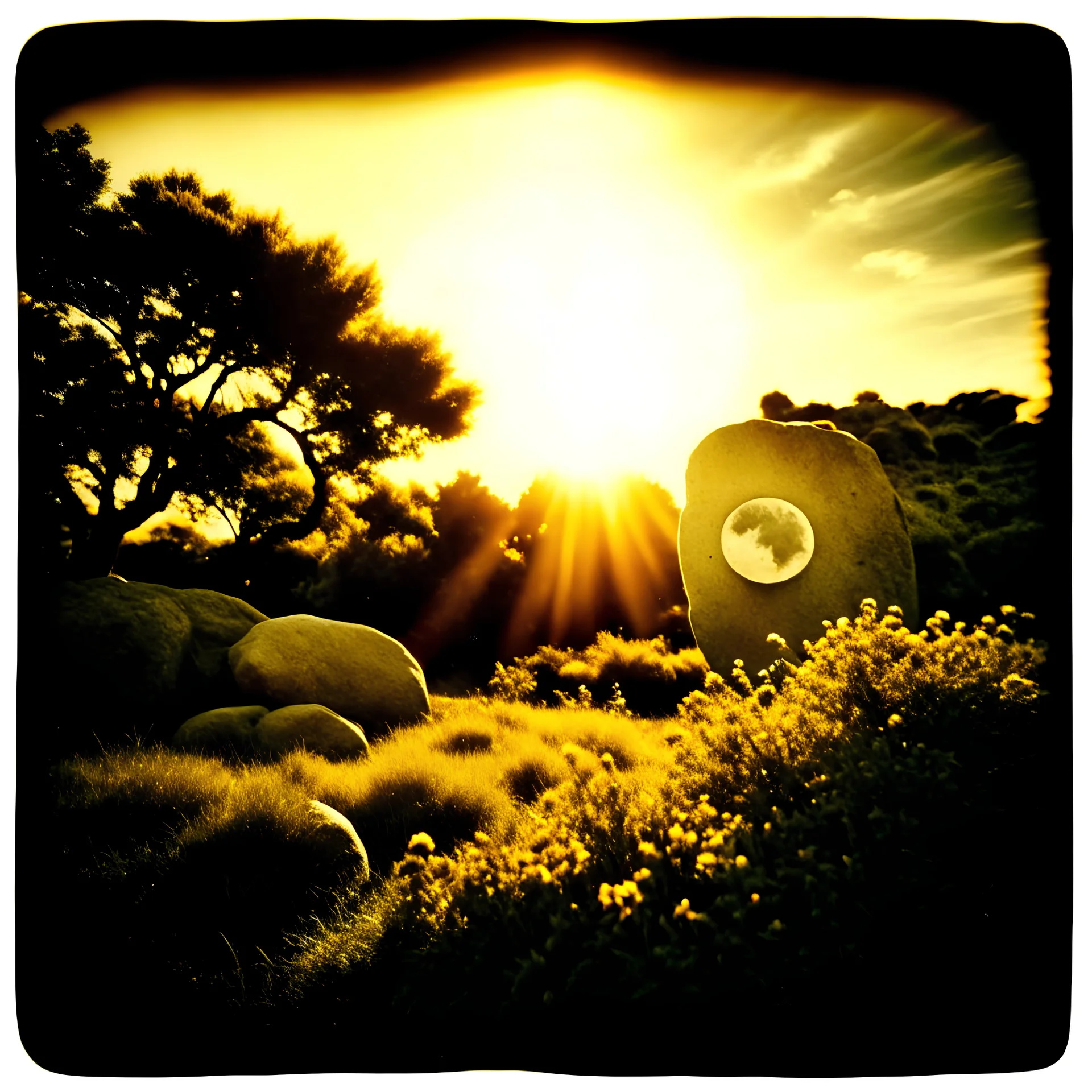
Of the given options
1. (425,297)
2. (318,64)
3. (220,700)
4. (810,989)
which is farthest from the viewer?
(220,700)

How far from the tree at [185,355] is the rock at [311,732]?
1.27 metres

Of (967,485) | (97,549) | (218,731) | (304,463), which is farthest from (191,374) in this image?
(967,485)

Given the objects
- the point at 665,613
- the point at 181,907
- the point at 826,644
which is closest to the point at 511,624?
the point at 665,613

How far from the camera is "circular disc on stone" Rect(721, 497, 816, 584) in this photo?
15.4ft

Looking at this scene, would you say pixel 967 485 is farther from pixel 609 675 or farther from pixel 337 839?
pixel 337 839

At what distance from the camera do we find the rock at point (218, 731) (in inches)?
161

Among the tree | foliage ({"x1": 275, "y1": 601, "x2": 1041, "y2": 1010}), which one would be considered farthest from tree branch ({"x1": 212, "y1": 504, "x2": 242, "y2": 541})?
foliage ({"x1": 275, "y1": 601, "x2": 1041, "y2": 1010})

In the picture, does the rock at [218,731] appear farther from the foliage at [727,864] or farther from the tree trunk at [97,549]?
the foliage at [727,864]

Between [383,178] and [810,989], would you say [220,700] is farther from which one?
[810,989]

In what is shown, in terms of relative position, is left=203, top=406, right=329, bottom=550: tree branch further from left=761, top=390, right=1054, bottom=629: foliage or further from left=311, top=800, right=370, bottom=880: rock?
left=761, top=390, right=1054, bottom=629: foliage

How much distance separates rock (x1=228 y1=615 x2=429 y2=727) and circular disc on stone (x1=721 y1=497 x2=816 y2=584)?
2.38m

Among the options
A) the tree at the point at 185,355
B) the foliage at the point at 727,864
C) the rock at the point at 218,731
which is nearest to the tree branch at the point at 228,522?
the tree at the point at 185,355

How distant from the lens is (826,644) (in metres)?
3.57

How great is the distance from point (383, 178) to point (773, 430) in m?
3.00
